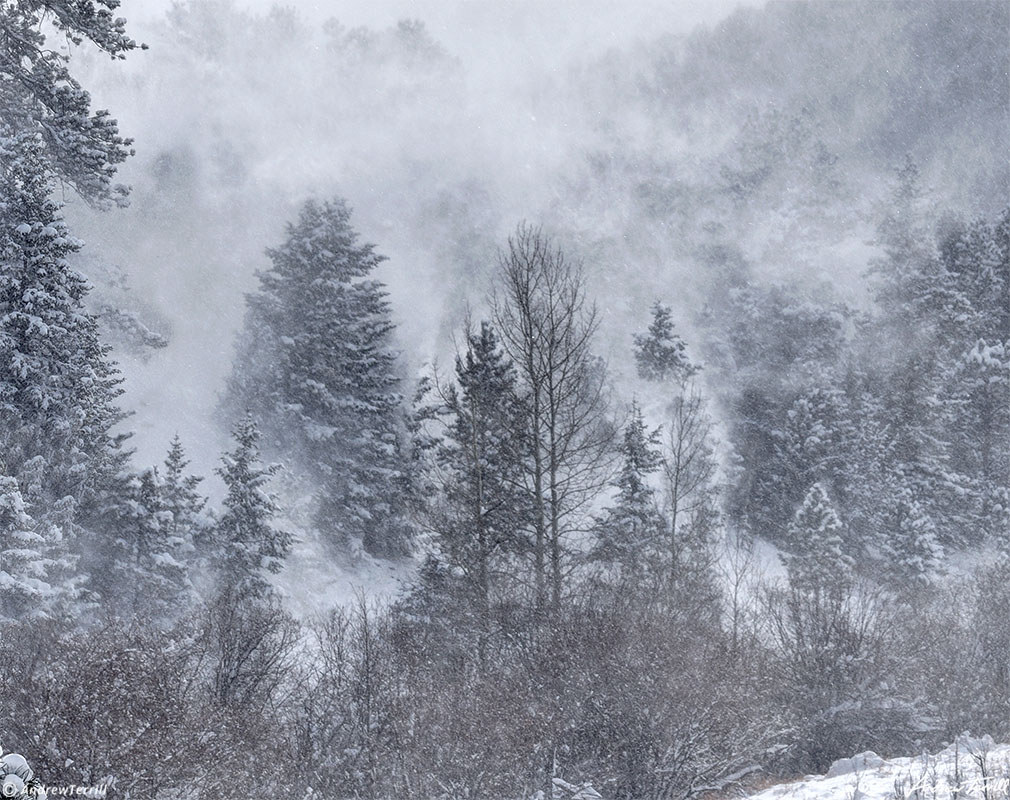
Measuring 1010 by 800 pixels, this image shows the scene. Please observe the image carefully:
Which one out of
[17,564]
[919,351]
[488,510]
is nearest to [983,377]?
[919,351]

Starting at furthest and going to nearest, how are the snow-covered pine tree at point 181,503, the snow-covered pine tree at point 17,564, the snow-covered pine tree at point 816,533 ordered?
the snow-covered pine tree at point 816,533 < the snow-covered pine tree at point 181,503 < the snow-covered pine tree at point 17,564

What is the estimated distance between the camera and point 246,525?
2123cm

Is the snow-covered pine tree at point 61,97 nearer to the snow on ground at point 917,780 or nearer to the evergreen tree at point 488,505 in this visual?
the evergreen tree at point 488,505

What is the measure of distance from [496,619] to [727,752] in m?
3.62

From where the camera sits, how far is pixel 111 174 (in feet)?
41.8

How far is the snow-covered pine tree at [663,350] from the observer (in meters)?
40.0

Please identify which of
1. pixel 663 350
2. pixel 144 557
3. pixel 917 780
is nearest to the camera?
pixel 917 780

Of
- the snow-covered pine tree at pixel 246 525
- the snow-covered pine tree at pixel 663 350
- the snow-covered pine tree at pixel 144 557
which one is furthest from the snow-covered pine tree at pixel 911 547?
the snow-covered pine tree at pixel 144 557

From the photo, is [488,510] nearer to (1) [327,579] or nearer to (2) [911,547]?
(1) [327,579]

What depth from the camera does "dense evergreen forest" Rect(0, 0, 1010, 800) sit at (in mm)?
8312

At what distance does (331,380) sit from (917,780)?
2706 centimetres

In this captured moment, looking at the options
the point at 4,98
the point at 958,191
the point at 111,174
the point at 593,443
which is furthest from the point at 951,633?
the point at 958,191

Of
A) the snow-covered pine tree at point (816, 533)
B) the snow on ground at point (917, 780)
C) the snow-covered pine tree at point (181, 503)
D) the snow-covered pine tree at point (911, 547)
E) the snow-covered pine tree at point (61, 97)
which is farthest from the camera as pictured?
the snow-covered pine tree at point (911, 547)

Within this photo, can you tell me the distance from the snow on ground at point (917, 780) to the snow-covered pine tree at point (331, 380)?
827 inches
